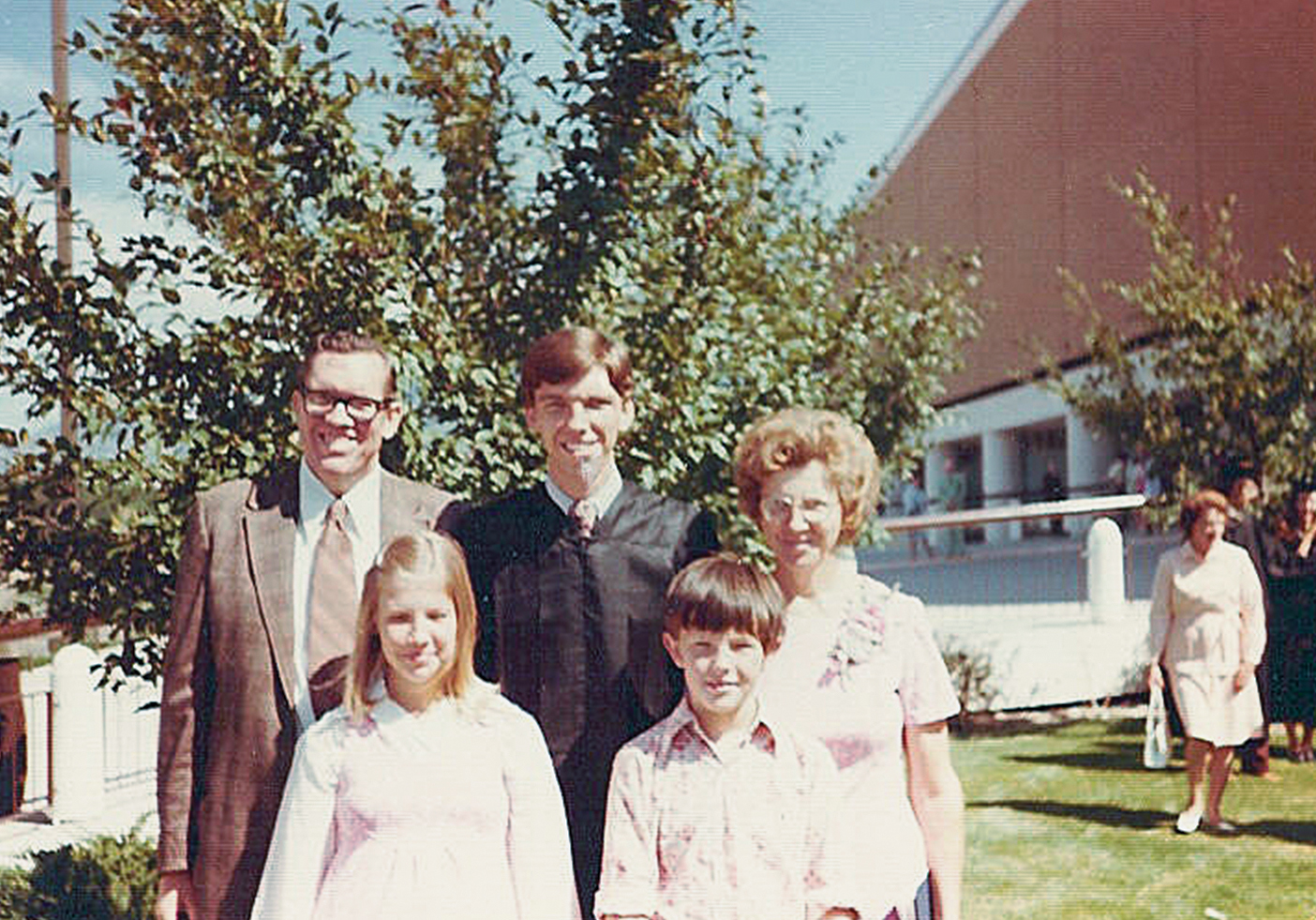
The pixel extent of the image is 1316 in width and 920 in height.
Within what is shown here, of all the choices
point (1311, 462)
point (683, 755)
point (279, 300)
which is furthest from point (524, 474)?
point (1311, 462)

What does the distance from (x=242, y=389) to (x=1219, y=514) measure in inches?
170

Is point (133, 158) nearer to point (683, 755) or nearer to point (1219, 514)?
point (683, 755)

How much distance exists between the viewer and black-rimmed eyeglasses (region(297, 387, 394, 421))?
8.38ft

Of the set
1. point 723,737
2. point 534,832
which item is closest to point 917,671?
point 723,737

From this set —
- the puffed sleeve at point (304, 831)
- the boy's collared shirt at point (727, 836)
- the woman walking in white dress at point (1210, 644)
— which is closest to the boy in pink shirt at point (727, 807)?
the boy's collared shirt at point (727, 836)

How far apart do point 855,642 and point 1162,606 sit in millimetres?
4421

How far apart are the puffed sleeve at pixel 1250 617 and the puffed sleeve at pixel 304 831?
4976 mm

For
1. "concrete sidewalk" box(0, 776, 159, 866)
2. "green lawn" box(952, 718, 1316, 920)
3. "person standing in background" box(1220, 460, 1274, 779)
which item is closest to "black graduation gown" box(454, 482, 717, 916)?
"green lawn" box(952, 718, 1316, 920)

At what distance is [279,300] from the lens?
12.0 feet

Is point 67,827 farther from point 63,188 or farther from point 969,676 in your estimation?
point 969,676

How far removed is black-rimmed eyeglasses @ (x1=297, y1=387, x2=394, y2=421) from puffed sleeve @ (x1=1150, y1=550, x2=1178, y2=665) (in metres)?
4.68

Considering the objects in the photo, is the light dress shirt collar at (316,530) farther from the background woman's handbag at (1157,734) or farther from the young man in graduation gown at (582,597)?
the background woman's handbag at (1157,734)

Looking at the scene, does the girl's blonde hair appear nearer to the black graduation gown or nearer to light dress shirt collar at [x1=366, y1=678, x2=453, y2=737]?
light dress shirt collar at [x1=366, y1=678, x2=453, y2=737]

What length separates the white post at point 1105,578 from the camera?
9406 mm
